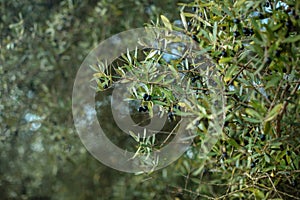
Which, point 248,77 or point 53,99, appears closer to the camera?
point 248,77

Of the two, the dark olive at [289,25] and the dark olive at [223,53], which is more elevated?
the dark olive at [289,25]

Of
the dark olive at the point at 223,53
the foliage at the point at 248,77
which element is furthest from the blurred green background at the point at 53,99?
the dark olive at the point at 223,53

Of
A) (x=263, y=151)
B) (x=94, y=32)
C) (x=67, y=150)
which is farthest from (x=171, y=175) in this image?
(x=263, y=151)

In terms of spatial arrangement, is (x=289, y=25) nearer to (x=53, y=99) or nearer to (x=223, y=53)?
(x=223, y=53)

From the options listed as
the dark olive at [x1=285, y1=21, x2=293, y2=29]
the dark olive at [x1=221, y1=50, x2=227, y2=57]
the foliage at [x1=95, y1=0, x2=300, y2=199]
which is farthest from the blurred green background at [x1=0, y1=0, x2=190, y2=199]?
the dark olive at [x1=285, y1=21, x2=293, y2=29]

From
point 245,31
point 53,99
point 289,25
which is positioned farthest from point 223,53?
point 53,99

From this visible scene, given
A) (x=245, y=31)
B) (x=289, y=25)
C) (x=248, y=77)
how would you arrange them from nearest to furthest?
(x=289, y=25) → (x=245, y=31) → (x=248, y=77)

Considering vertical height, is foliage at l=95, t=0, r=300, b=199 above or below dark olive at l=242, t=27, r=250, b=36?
below

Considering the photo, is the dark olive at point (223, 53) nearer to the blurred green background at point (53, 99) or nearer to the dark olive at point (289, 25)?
the dark olive at point (289, 25)

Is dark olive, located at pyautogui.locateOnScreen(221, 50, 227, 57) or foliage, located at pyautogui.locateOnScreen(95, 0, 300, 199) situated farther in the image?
dark olive, located at pyautogui.locateOnScreen(221, 50, 227, 57)

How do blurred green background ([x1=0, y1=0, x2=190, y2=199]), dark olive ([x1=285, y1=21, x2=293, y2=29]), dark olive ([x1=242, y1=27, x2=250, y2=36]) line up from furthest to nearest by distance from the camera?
blurred green background ([x1=0, y1=0, x2=190, y2=199]) < dark olive ([x1=242, y1=27, x2=250, y2=36]) < dark olive ([x1=285, y1=21, x2=293, y2=29])

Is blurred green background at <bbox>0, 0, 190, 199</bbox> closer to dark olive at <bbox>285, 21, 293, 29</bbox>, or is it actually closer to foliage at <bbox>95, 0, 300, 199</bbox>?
foliage at <bbox>95, 0, 300, 199</bbox>

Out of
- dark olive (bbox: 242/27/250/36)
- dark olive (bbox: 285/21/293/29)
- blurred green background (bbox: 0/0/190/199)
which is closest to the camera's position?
dark olive (bbox: 285/21/293/29)

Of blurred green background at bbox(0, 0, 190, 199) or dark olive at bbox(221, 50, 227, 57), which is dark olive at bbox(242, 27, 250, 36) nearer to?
dark olive at bbox(221, 50, 227, 57)
